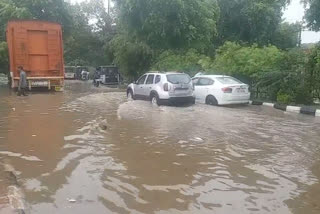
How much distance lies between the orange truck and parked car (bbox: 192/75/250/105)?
8.79 meters

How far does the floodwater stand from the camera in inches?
214

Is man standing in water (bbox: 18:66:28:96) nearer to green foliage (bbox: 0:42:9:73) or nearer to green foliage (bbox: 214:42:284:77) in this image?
green foliage (bbox: 214:42:284:77)

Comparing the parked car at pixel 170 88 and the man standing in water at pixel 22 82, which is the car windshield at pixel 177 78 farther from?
the man standing in water at pixel 22 82

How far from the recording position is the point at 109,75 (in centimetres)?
3784

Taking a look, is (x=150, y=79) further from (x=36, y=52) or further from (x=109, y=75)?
(x=109, y=75)

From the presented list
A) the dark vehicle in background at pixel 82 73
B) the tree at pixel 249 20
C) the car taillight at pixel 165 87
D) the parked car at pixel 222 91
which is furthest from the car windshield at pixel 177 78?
the dark vehicle in background at pixel 82 73

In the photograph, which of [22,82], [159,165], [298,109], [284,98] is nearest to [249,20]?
[284,98]

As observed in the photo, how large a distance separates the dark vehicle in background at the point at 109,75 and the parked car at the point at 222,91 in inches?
812

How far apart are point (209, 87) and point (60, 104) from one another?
6109 mm

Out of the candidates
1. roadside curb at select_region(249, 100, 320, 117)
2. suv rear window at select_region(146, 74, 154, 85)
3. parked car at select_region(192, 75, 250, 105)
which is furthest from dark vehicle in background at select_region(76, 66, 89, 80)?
roadside curb at select_region(249, 100, 320, 117)

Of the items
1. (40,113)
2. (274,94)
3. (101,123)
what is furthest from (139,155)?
(274,94)

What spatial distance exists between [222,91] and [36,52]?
1088 centimetres

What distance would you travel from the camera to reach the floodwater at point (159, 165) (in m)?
5.44

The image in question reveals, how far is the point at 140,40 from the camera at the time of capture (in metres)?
27.6
